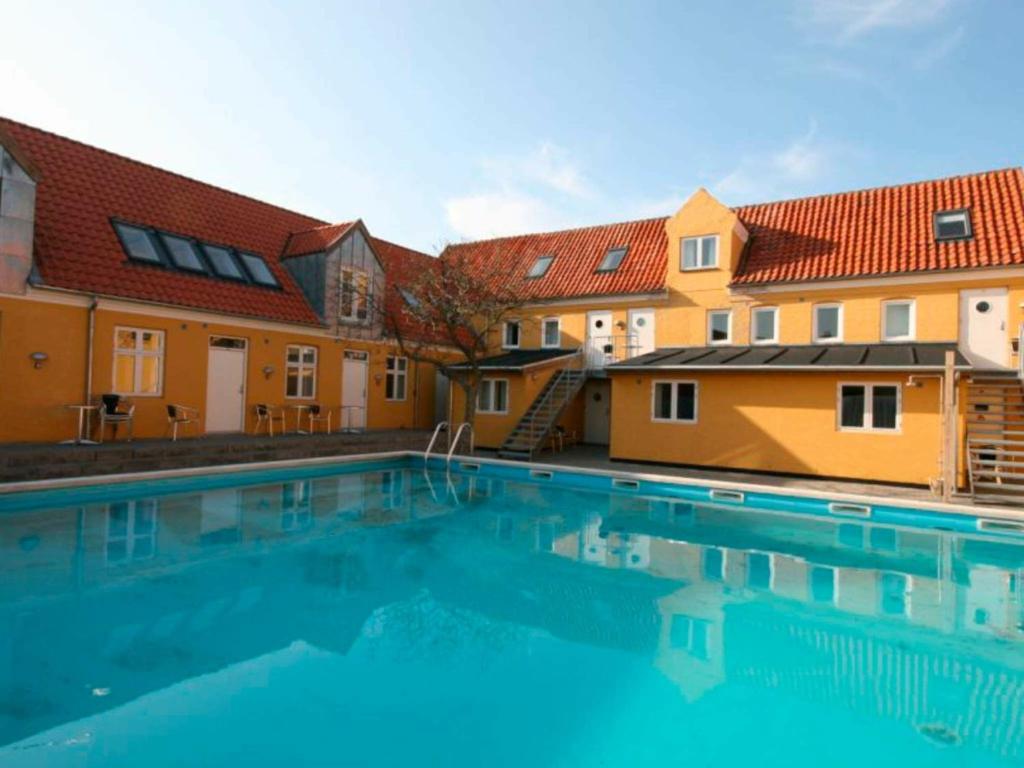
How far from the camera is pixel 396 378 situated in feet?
74.0

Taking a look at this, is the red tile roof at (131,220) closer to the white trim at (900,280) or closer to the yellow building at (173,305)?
the yellow building at (173,305)

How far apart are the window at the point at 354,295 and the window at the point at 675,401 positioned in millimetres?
9648

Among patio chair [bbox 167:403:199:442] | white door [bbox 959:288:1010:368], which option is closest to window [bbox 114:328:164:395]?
patio chair [bbox 167:403:199:442]

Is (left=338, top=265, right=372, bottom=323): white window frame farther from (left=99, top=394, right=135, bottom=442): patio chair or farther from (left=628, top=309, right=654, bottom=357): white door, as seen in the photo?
(left=628, top=309, right=654, bottom=357): white door

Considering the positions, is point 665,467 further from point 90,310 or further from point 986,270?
point 90,310

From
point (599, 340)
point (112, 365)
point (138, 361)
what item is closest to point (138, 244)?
point (138, 361)

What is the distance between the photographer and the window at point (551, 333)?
23.0 meters

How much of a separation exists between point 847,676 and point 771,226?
57.3 ft

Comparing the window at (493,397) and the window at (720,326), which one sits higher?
the window at (720,326)

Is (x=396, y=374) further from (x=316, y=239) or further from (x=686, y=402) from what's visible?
(x=686, y=402)

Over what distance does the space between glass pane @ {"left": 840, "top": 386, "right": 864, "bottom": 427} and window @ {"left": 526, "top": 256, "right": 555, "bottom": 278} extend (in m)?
12.0

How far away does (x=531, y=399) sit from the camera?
66.2 feet

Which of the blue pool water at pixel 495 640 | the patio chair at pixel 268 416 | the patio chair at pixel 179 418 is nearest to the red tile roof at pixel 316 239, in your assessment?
the patio chair at pixel 268 416

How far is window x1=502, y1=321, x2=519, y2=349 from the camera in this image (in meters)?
24.2
